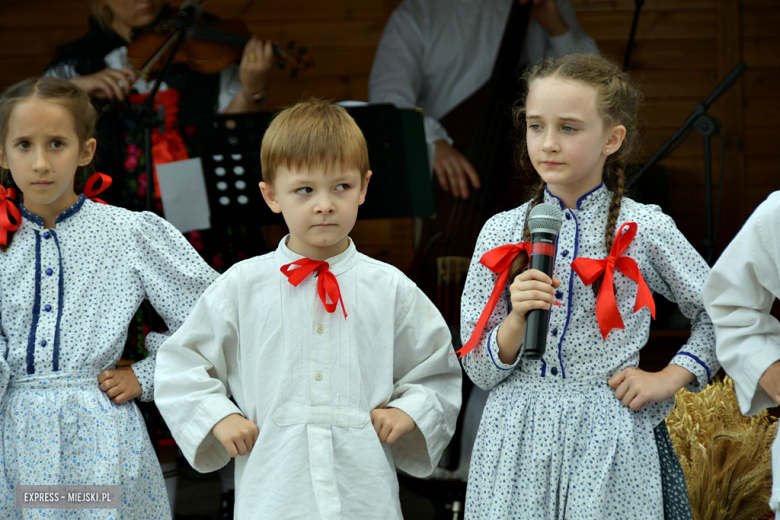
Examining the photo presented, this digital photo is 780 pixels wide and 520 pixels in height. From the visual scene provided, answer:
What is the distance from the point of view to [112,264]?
1992 mm

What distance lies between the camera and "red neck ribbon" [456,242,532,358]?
68.2 inches

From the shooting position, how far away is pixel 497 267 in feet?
5.68

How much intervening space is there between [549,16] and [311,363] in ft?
7.93

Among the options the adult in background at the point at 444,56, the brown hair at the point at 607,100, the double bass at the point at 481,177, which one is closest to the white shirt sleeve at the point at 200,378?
the brown hair at the point at 607,100

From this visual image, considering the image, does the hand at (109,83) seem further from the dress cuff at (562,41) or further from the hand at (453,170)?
the dress cuff at (562,41)

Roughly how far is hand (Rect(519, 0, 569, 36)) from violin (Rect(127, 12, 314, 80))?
42.3 inches

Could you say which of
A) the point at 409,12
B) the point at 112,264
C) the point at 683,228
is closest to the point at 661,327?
the point at 683,228

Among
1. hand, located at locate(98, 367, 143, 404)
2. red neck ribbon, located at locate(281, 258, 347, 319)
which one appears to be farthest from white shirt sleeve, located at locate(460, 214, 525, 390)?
hand, located at locate(98, 367, 143, 404)

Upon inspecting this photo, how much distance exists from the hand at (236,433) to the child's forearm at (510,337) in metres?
0.57

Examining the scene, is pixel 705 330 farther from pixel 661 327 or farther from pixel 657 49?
pixel 657 49

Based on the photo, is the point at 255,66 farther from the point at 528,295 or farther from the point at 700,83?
the point at 528,295

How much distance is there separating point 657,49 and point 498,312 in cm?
217

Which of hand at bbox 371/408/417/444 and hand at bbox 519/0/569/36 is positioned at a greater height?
hand at bbox 519/0/569/36

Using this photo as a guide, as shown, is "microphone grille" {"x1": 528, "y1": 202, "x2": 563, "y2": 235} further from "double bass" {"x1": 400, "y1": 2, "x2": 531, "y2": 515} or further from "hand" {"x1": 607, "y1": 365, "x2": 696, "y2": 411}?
"double bass" {"x1": 400, "y1": 2, "x2": 531, "y2": 515}
